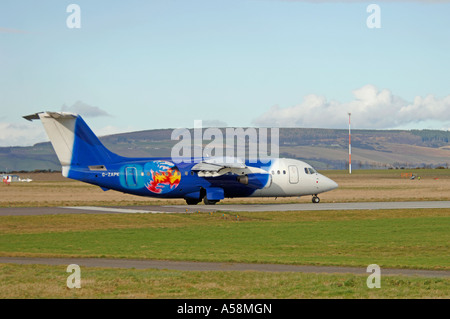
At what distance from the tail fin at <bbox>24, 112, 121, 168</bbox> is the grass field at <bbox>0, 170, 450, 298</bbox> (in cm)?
767

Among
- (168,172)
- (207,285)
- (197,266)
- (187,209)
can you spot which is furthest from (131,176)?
(207,285)

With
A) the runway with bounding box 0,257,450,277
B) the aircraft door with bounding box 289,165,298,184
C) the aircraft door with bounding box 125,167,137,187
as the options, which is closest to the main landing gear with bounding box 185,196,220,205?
the aircraft door with bounding box 125,167,137,187

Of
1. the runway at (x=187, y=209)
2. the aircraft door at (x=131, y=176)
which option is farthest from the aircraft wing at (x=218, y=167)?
the aircraft door at (x=131, y=176)

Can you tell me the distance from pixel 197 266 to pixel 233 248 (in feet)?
21.9

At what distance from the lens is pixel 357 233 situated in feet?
129

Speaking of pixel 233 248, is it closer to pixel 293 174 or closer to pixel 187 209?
pixel 187 209

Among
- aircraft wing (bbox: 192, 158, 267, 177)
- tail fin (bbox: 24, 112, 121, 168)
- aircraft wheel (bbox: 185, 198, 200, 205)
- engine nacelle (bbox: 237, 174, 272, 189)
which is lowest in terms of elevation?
aircraft wheel (bbox: 185, 198, 200, 205)

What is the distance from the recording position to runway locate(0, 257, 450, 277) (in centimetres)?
2509

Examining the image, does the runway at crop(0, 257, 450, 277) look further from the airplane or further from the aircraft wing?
the aircraft wing

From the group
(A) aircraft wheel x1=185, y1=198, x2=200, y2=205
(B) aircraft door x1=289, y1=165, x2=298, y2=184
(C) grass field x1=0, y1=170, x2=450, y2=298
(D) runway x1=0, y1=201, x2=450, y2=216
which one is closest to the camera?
(C) grass field x1=0, y1=170, x2=450, y2=298

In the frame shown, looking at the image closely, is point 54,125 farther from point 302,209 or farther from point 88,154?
point 302,209

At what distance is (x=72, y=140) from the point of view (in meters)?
54.9

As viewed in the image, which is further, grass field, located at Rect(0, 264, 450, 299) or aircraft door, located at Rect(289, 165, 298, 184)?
aircraft door, located at Rect(289, 165, 298, 184)
